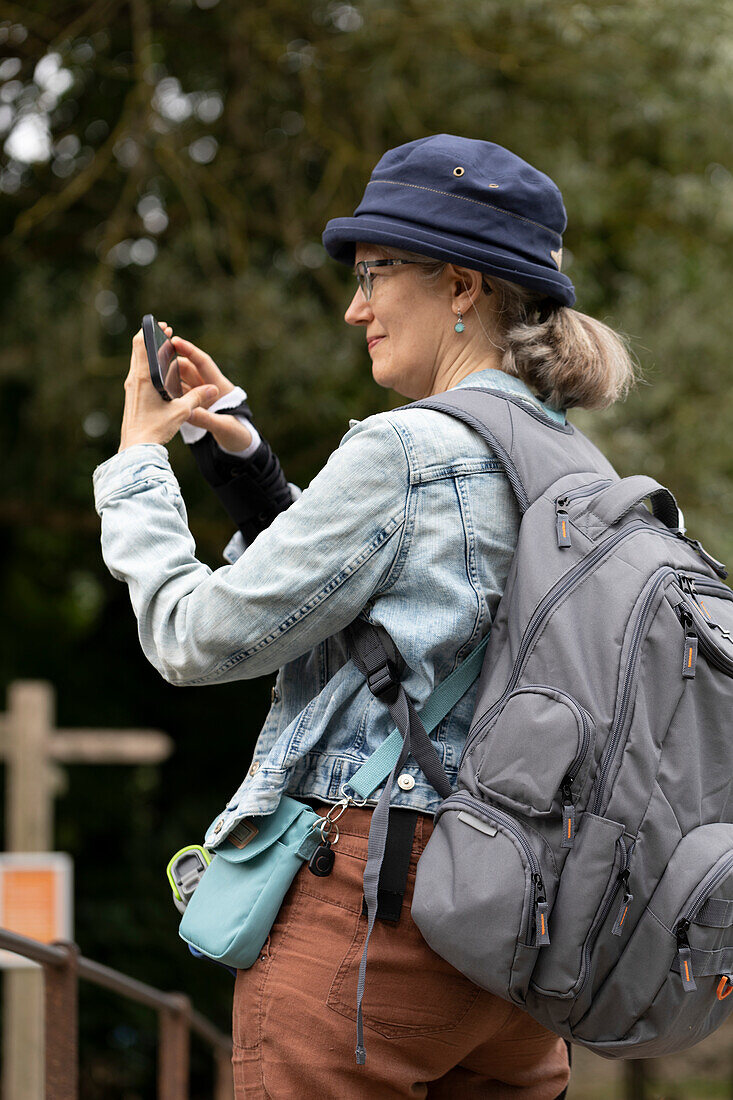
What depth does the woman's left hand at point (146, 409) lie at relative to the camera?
57.1 inches

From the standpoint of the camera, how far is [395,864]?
1258 mm

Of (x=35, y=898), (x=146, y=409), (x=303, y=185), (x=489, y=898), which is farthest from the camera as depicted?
(x=303, y=185)

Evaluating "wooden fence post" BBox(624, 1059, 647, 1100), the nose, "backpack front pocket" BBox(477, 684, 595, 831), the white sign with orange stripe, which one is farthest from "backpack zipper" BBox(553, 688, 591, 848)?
"wooden fence post" BBox(624, 1059, 647, 1100)

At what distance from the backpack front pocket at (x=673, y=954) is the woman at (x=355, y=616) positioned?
0.16m

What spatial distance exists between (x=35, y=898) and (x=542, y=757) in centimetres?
370

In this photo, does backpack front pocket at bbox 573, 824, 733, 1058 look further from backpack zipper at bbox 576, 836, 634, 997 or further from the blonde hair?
the blonde hair

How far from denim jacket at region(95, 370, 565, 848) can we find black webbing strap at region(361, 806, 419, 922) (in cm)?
2

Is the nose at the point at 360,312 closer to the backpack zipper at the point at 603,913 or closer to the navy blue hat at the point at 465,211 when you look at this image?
the navy blue hat at the point at 465,211

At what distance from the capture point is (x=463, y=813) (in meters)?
1.21

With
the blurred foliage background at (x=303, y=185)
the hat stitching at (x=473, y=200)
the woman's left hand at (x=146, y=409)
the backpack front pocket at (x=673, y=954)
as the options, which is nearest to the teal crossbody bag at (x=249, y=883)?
the backpack front pocket at (x=673, y=954)

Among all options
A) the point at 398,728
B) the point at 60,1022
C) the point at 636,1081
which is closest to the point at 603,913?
the point at 398,728

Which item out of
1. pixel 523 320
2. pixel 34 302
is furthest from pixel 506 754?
pixel 34 302

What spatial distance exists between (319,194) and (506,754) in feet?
14.7

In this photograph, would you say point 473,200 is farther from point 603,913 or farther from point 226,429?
point 603,913
